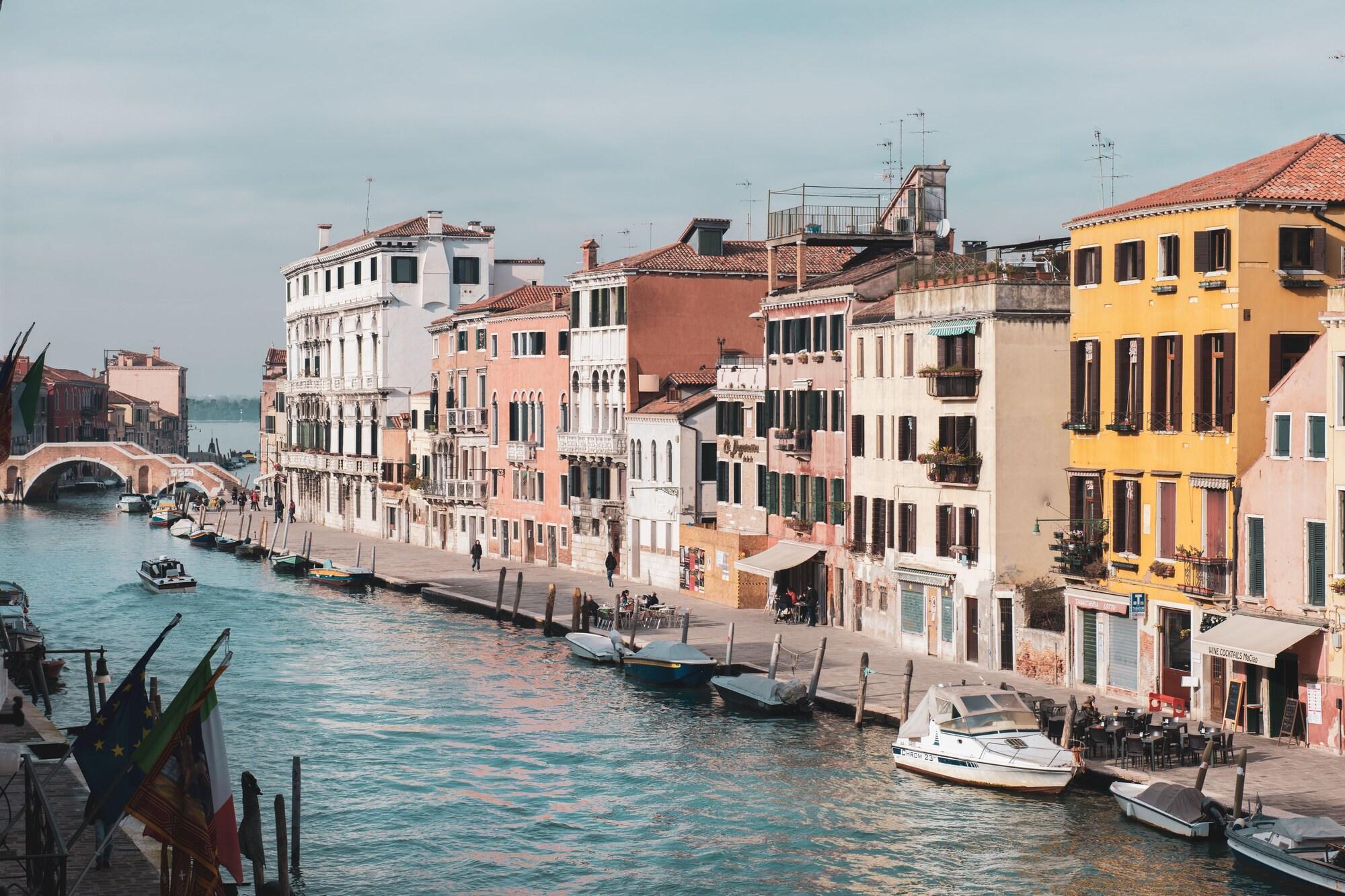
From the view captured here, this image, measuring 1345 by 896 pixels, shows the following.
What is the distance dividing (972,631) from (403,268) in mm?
45863

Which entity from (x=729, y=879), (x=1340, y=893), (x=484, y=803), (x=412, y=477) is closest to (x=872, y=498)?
(x=484, y=803)

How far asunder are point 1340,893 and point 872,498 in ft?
65.3

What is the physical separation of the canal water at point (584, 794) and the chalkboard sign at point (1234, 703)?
11.5 feet

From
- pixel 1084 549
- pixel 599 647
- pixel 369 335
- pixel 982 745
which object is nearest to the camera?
pixel 982 745

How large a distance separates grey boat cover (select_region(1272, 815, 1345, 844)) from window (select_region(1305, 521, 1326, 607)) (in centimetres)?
587

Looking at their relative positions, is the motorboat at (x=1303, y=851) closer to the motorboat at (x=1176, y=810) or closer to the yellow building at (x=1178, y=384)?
the motorboat at (x=1176, y=810)

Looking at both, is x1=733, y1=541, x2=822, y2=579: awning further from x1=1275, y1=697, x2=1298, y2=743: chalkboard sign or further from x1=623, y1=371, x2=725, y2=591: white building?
x1=1275, y1=697, x2=1298, y2=743: chalkboard sign

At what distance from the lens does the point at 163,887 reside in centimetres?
1638

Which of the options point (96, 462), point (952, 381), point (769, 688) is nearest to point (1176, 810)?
point (769, 688)

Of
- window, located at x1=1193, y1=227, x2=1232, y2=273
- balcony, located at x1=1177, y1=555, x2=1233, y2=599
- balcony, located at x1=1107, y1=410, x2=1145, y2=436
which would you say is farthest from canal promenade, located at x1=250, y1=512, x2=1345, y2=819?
window, located at x1=1193, y1=227, x2=1232, y2=273

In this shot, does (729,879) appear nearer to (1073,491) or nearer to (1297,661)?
(1297,661)

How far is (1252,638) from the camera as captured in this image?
27.0m

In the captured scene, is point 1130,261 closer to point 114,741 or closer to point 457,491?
point 114,741

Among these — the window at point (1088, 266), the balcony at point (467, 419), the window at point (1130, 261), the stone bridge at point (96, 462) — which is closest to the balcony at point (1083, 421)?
the window at point (1088, 266)
